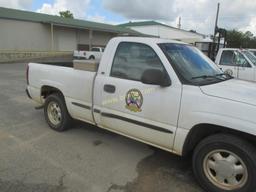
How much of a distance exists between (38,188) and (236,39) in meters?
65.2

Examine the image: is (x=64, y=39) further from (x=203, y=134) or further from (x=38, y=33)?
(x=203, y=134)

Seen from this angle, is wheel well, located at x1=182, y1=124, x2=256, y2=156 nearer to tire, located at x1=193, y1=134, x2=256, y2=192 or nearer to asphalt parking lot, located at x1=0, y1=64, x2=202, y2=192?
tire, located at x1=193, y1=134, x2=256, y2=192

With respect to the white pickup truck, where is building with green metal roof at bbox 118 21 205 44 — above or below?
above

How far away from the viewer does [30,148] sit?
4348mm

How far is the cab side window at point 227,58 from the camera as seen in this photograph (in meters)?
10.0

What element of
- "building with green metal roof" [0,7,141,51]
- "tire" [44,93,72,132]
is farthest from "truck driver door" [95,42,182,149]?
"building with green metal roof" [0,7,141,51]

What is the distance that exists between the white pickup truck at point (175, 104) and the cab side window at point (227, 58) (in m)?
6.48

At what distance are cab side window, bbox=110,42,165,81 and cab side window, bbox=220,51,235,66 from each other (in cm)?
720

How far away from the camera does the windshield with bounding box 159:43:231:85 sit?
344cm

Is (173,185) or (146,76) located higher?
(146,76)

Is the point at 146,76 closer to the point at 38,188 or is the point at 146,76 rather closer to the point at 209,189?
the point at 209,189

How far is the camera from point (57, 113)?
5238mm

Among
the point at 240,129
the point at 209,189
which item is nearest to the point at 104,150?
the point at 209,189

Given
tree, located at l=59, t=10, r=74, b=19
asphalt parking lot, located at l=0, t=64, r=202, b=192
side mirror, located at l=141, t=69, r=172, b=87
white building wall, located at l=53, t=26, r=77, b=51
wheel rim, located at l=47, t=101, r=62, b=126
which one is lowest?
asphalt parking lot, located at l=0, t=64, r=202, b=192
